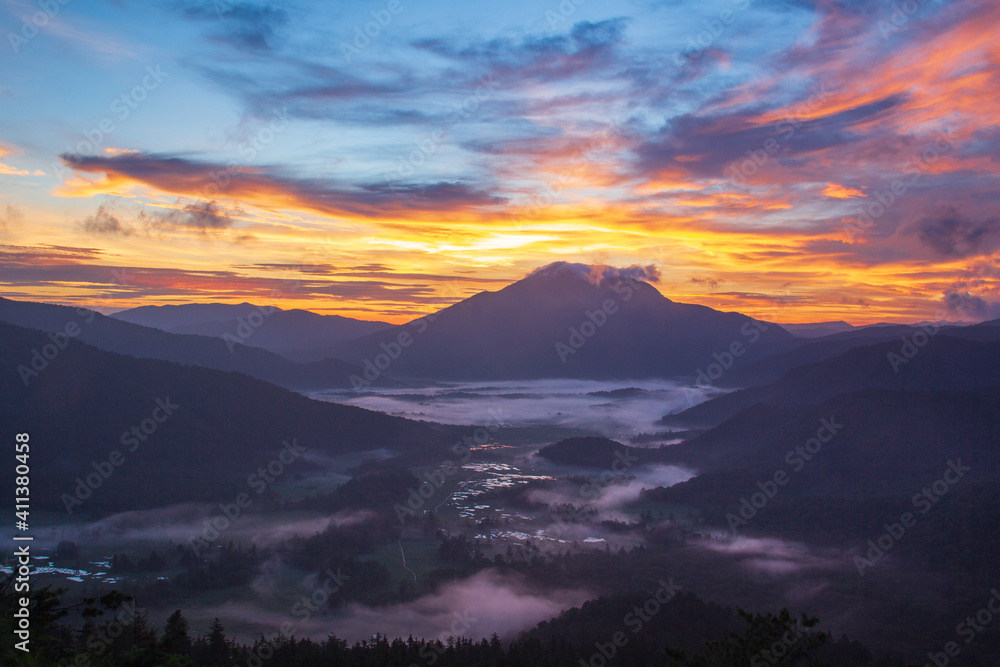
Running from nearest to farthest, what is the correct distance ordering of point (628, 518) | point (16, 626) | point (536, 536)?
point (16, 626)
point (536, 536)
point (628, 518)

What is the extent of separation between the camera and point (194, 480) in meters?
184

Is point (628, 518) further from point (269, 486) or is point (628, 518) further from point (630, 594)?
point (269, 486)

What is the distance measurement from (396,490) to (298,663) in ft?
399

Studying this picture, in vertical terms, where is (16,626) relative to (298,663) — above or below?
above

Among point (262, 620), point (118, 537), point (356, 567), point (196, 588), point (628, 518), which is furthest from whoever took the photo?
point (628, 518)

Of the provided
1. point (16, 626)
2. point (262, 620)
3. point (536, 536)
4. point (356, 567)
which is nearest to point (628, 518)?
point (536, 536)

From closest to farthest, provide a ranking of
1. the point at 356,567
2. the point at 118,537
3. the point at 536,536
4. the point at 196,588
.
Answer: the point at 196,588 → the point at 356,567 → the point at 118,537 → the point at 536,536

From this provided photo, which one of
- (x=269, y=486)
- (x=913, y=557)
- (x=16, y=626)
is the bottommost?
(x=269, y=486)

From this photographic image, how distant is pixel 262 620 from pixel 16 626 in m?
76.8

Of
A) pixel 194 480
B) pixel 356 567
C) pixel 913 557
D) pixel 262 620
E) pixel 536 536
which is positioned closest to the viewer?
pixel 262 620

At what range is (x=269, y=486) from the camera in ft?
627

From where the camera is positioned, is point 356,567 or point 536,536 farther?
point 536,536

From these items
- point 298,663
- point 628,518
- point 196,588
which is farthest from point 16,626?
point 628,518

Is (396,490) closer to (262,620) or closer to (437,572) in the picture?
(437,572)
